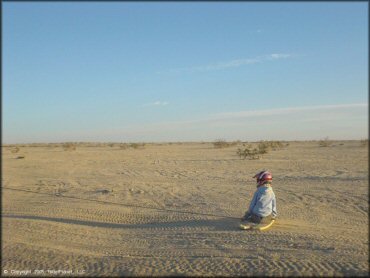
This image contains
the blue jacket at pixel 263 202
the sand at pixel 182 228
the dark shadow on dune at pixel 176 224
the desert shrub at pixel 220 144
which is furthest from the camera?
the desert shrub at pixel 220 144

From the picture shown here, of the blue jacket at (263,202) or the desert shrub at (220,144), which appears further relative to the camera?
the desert shrub at (220,144)

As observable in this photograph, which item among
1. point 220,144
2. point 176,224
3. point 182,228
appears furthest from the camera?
point 220,144

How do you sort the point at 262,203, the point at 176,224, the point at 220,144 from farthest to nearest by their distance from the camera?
the point at 220,144, the point at 176,224, the point at 262,203

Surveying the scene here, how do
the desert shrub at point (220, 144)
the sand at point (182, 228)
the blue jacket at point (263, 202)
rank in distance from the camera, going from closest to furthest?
the sand at point (182, 228)
the blue jacket at point (263, 202)
the desert shrub at point (220, 144)

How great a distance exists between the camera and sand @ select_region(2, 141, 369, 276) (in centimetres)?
737

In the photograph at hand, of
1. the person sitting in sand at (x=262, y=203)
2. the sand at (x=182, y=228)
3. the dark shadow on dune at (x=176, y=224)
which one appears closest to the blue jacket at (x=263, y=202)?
the person sitting in sand at (x=262, y=203)

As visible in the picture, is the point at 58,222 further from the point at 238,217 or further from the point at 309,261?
the point at 309,261

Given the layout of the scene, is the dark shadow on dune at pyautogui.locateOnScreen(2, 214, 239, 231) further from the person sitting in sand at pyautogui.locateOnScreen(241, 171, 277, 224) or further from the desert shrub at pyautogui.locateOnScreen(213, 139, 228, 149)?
the desert shrub at pyautogui.locateOnScreen(213, 139, 228, 149)

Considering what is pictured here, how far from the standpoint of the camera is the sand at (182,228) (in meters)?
7.37

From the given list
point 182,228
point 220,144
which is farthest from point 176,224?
point 220,144

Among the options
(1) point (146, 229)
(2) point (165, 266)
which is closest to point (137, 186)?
(1) point (146, 229)

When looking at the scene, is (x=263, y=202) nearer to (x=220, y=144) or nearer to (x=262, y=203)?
(x=262, y=203)

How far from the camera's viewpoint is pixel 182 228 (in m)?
10.0

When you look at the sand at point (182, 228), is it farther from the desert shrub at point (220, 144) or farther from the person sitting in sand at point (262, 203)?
the desert shrub at point (220, 144)
